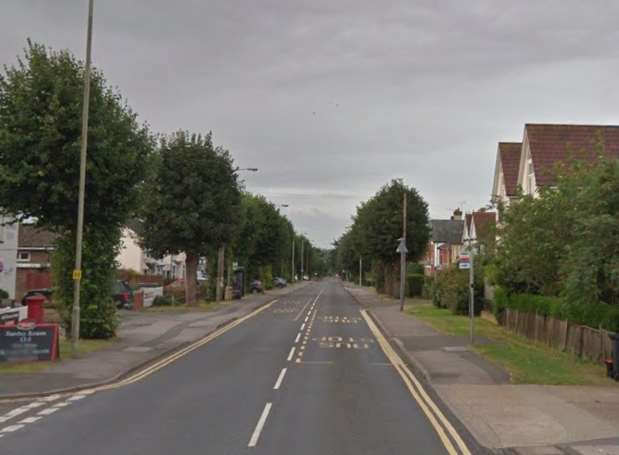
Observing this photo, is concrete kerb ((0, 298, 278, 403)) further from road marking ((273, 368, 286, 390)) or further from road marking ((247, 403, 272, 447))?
road marking ((247, 403, 272, 447))

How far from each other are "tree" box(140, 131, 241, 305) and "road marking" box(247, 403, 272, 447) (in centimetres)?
3510

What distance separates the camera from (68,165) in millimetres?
23266

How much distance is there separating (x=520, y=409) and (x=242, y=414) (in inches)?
195

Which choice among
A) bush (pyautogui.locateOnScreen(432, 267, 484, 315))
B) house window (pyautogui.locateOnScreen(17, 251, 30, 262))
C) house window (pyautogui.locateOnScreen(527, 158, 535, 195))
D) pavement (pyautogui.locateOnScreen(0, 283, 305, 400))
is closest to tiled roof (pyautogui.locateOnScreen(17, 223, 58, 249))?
house window (pyautogui.locateOnScreen(17, 251, 30, 262))

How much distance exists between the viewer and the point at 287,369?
1975cm

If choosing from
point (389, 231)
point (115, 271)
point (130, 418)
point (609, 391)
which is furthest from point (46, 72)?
point (389, 231)

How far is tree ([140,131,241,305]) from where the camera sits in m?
48.5

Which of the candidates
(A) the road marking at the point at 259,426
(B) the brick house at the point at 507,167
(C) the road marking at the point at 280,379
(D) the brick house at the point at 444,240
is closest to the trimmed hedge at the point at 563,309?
(C) the road marking at the point at 280,379

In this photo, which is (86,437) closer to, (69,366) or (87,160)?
(69,366)

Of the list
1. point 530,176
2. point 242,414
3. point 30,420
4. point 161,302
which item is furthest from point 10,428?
point 161,302

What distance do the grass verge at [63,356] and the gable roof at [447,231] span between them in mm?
72690

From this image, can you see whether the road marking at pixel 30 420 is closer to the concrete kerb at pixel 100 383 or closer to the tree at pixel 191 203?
the concrete kerb at pixel 100 383

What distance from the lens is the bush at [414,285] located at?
7294 centimetres

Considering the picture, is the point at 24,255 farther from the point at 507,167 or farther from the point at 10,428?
the point at 10,428
